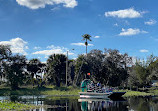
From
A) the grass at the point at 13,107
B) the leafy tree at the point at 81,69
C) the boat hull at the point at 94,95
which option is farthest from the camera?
the leafy tree at the point at 81,69

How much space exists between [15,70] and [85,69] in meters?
24.5

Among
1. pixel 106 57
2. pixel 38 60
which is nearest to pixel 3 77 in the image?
pixel 38 60

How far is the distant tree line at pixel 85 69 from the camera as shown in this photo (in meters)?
69.2

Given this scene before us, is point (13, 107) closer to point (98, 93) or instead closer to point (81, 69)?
point (98, 93)

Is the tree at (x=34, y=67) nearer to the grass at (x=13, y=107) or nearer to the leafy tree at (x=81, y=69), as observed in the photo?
the leafy tree at (x=81, y=69)

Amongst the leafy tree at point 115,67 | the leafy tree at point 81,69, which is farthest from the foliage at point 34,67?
the leafy tree at point 115,67

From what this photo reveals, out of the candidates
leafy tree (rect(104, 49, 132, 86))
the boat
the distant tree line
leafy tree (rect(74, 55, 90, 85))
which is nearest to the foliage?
the distant tree line

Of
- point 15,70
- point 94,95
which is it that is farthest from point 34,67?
point 94,95

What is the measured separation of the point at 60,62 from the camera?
80562mm

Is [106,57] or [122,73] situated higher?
[106,57]

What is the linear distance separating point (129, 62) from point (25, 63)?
40080 mm

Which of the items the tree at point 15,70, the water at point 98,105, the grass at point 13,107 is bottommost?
the water at point 98,105

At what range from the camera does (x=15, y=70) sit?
6912cm

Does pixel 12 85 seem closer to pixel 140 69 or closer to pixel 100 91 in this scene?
pixel 100 91
